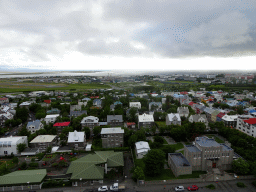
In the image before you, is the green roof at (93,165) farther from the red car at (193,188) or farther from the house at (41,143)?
the house at (41,143)

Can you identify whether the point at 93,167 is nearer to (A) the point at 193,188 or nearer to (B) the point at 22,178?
(B) the point at 22,178

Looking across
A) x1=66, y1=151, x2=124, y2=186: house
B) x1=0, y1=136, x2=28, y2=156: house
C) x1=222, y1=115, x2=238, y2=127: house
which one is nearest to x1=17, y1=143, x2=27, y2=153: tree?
x1=0, y1=136, x2=28, y2=156: house

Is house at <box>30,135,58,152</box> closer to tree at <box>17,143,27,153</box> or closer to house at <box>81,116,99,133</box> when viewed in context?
tree at <box>17,143,27,153</box>

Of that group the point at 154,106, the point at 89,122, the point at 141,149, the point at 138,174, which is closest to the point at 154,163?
the point at 138,174

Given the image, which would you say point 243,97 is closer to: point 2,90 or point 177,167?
point 177,167

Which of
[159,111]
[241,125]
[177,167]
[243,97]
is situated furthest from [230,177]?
[243,97]

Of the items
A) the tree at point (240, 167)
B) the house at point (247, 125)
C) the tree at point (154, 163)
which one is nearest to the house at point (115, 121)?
the tree at point (154, 163)
